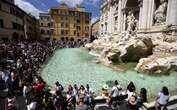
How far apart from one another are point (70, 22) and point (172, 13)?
195 ft

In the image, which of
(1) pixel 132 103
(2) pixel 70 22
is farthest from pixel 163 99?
(2) pixel 70 22

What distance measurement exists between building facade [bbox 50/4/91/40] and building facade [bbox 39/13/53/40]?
2.06 m

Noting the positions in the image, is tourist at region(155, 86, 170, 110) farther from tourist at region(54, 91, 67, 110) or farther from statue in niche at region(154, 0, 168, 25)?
statue in niche at region(154, 0, 168, 25)

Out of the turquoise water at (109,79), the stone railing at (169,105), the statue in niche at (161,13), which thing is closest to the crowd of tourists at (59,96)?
the stone railing at (169,105)

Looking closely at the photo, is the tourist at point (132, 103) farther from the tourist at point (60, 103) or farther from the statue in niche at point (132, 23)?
the statue in niche at point (132, 23)

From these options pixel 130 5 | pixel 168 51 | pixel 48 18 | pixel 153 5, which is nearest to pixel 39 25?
pixel 48 18

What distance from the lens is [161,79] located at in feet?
49.1

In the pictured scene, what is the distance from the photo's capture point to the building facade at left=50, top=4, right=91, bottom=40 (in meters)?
77.6

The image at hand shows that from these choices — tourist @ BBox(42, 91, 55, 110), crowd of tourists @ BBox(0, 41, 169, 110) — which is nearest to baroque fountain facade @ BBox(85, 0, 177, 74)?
crowd of tourists @ BBox(0, 41, 169, 110)

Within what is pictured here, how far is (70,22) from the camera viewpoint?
79.2m

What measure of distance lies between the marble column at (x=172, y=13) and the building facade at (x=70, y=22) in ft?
→ 191

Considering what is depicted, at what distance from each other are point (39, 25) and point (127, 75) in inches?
2812

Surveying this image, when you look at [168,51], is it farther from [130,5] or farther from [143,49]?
[130,5]

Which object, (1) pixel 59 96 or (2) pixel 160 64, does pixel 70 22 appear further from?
(1) pixel 59 96
